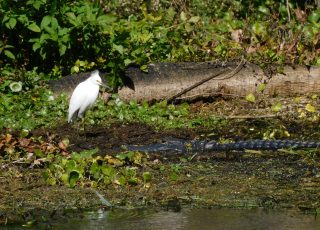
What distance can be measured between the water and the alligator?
2.01 meters

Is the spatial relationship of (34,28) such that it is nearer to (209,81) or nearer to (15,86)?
(15,86)

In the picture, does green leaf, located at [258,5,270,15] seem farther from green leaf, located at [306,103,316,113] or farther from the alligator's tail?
the alligator's tail

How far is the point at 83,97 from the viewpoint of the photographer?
31.0 ft

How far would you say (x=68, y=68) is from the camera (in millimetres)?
10859

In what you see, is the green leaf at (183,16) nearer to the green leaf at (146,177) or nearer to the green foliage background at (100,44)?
the green foliage background at (100,44)

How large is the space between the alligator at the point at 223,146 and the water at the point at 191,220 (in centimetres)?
201

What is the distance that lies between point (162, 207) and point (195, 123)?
3.10m

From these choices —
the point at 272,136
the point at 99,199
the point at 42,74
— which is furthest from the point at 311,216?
the point at 42,74

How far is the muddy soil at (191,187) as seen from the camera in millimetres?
6430

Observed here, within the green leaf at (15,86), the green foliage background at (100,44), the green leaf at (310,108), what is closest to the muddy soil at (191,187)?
the green foliage background at (100,44)

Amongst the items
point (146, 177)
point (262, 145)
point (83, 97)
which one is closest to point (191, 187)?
point (146, 177)

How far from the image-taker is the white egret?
955 centimetres

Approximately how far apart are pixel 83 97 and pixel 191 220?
371 cm

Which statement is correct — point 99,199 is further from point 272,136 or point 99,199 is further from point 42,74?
point 42,74
